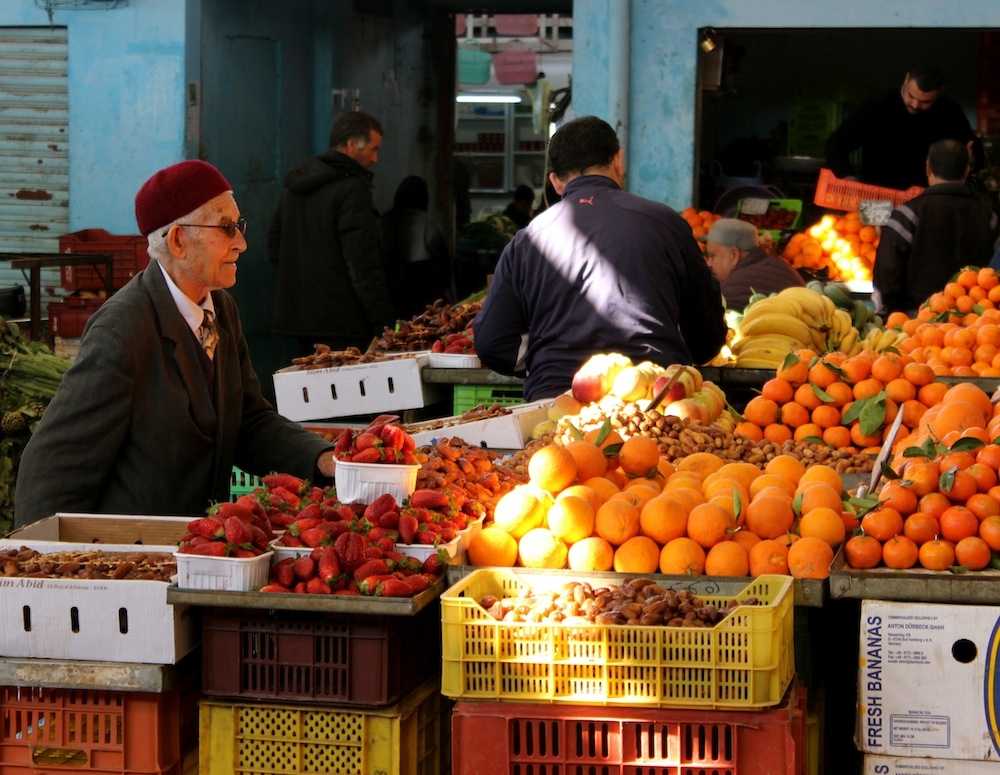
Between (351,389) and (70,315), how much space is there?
2.98 m

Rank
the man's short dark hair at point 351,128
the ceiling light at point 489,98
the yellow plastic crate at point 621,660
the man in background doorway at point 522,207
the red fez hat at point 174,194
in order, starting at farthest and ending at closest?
the ceiling light at point 489,98
the man in background doorway at point 522,207
the man's short dark hair at point 351,128
the red fez hat at point 174,194
the yellow plastic crate at point 621,660

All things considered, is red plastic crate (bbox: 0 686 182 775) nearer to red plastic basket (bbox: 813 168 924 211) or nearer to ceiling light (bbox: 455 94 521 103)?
red plastic basket (bbox: 813 168 924 211)

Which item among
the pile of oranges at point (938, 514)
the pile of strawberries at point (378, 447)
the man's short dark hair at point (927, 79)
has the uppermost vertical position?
the man's short dark hair at point (927, 79)

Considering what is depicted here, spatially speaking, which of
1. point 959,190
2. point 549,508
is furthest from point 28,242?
point 549,508

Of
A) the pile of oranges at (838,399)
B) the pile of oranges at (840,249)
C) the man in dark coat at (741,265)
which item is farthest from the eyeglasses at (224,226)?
the pile of oranges at (840,249)

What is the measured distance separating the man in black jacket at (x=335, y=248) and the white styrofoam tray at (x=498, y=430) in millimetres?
4171

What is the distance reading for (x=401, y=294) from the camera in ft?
41.0

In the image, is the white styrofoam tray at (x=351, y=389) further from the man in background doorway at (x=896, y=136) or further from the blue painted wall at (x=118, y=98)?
the man in background doorway at (x=896, y=136)

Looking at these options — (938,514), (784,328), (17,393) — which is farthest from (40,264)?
(938,514)

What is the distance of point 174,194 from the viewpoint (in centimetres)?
435

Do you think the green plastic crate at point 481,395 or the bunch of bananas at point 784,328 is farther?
the green plastic crate at point 481,395

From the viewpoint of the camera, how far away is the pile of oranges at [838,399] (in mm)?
5348

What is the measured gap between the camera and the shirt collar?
443cm

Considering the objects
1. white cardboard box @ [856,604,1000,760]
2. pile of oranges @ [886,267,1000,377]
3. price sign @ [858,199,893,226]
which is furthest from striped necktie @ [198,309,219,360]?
price sign @ [858,199,893,226]
